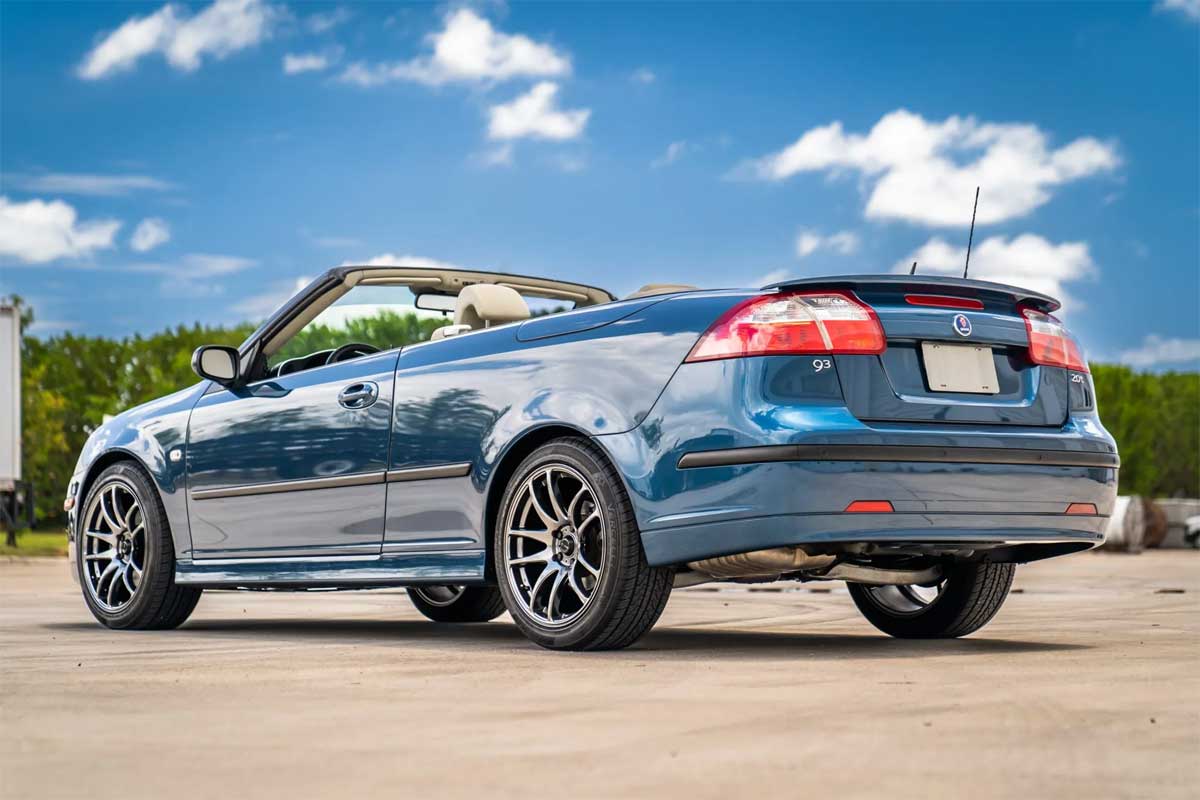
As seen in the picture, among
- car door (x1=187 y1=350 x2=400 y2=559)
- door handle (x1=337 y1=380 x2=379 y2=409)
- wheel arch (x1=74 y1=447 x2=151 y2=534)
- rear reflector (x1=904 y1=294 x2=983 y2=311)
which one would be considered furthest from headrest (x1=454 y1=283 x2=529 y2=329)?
wheel arch (x1=74 y1=447 x2=151 y2=534)

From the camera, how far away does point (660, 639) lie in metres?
7.34

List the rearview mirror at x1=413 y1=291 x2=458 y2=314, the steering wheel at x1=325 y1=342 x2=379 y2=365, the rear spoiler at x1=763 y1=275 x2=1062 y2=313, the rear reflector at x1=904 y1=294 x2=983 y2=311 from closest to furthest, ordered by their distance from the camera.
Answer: the rear spoiler at x1=763 y1=275 x2=1062 y2=313, the rear reflector at x1=904 y1=294 x2=983 y2=311, the steering wheel at x1=325 y1=342 x2=379 y2=365, the rearview mirror at x1=413 y1=291 x2=458 y2=314

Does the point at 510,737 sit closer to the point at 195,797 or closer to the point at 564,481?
A: the point at 195,797

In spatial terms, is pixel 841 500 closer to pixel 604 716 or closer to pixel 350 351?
pixel 604 716

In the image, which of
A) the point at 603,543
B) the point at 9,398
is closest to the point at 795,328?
the point at 603,543

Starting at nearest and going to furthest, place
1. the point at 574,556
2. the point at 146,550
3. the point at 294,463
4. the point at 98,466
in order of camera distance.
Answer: the point at 574,556
the point at 294,463
the point at 146,550
the point at 98,466

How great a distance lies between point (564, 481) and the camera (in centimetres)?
652

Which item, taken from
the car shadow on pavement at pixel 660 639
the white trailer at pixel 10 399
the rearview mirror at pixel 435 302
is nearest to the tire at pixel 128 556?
the car shadow on pavement at pixel 660 639

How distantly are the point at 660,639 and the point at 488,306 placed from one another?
1.65m

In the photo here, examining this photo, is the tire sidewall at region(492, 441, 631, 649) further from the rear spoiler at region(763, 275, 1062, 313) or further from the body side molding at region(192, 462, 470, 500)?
the rear spoiler at region(763, 275, 1062, 313)

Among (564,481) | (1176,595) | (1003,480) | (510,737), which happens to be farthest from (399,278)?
(1176,595)

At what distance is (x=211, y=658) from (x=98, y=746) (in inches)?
96.7

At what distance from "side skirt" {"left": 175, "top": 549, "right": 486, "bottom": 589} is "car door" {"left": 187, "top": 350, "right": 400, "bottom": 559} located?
46 mm

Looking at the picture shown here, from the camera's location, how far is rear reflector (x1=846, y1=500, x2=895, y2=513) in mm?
5801
